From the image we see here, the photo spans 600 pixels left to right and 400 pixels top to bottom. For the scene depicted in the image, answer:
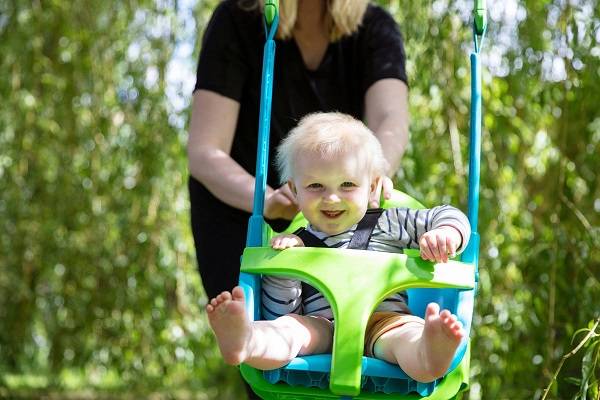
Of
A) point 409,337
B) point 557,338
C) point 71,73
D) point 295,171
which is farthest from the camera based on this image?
point 71,73

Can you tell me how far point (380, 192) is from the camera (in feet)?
7.62

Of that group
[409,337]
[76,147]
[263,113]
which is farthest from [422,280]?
[76,147]

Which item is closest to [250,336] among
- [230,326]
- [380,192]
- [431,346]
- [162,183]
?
[230,326]

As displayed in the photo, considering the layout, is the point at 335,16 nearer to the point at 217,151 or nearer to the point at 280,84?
the point at 280,84

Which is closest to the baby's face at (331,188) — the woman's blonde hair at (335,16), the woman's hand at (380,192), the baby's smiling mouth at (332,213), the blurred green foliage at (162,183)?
the baby's smiling mouth at (332,213)

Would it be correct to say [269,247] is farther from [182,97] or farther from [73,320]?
[73,320]

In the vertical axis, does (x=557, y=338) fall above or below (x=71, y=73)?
below

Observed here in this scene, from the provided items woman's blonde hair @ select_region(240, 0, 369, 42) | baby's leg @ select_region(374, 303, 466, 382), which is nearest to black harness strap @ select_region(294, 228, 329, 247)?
baby's leg @ select_region(374, 303, 466, 382)

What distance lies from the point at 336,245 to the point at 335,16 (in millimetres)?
751

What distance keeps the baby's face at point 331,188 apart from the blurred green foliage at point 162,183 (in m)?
1.55

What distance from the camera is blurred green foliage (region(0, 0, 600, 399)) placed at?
12.2 feet

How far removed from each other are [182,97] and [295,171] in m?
2.69

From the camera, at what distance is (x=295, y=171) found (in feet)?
6.98

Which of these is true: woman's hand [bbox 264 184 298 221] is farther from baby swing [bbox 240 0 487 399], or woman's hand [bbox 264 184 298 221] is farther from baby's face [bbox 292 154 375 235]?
baby swing [bbox 240 0 487 399]
